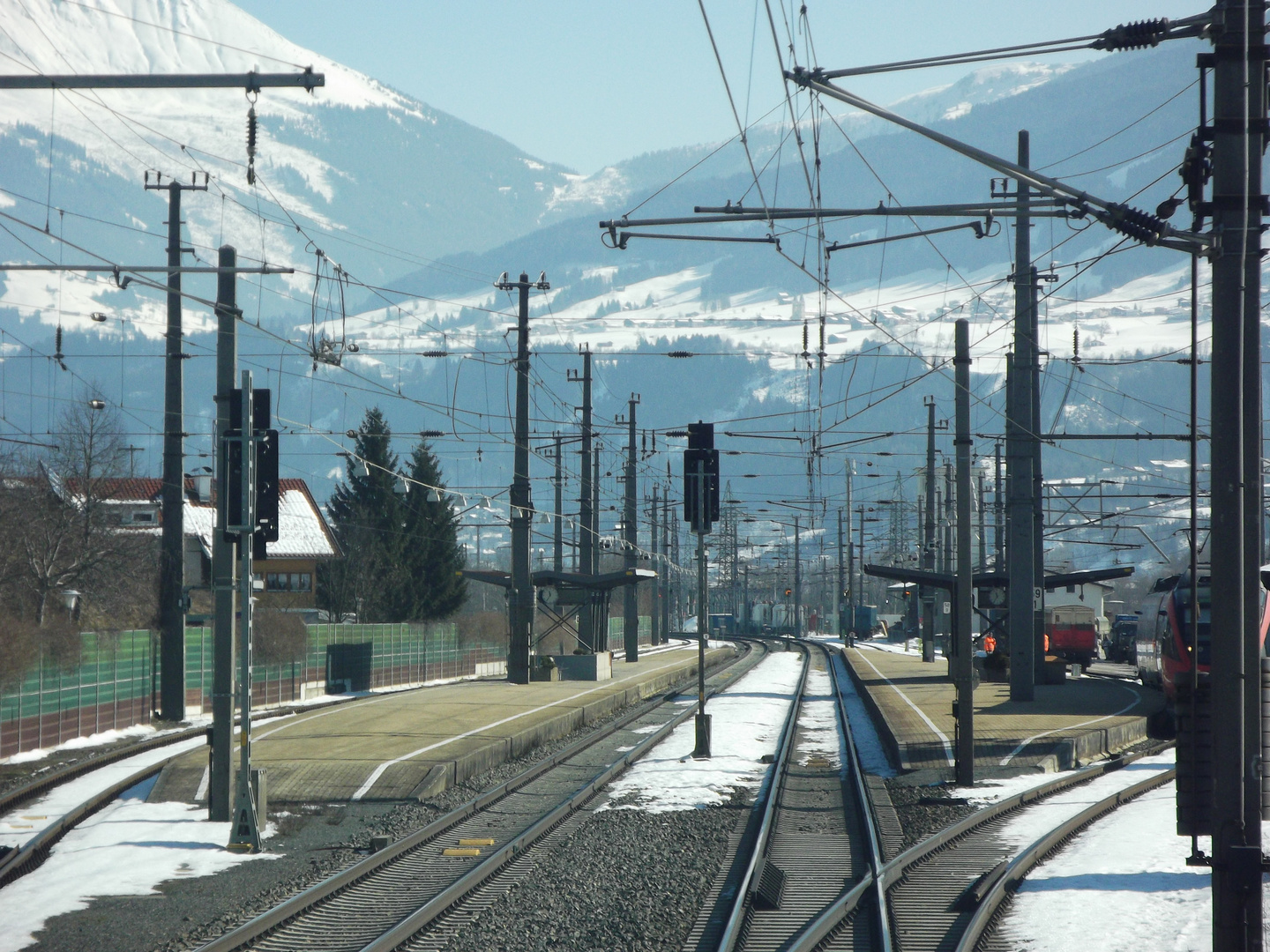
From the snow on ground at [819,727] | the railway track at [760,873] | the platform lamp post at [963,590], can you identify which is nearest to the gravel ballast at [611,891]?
the railway track at [760,873]

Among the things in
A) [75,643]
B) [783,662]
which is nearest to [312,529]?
[783,662]

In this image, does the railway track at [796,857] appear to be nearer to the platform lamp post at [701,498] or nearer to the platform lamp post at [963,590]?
the platform lamp post at [701,498]

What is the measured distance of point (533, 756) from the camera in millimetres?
25469

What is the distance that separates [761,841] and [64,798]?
1042 cm

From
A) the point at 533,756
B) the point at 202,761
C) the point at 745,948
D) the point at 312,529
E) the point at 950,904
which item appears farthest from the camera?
the point at 312,529

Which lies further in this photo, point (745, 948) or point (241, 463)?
point (241, 463)

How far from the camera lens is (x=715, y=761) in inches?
957

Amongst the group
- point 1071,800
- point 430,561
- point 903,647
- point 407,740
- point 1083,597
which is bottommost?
point 903,647

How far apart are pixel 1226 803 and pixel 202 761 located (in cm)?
1638

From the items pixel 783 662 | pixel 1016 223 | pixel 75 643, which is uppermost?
pixel 1016 223

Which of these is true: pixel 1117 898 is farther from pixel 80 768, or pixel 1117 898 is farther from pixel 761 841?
pixel 80 768

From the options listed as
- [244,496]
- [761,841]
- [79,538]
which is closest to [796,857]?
[761,841]

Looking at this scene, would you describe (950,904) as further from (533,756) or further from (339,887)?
(533,756)

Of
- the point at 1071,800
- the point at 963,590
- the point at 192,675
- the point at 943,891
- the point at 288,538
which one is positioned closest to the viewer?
the point at 943,891
